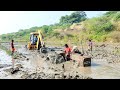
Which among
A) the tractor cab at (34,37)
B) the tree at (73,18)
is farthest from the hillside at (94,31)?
the tractor cab at (34,37)

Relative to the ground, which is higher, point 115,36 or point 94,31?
point 94,31

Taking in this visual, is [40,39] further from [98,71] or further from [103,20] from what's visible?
[103,20]

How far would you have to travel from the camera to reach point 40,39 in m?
20.4

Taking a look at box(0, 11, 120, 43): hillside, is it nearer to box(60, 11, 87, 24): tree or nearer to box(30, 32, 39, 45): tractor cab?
box(60, 11, 87, 24): tree

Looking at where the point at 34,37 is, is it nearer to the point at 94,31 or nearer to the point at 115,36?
the point at 115,36

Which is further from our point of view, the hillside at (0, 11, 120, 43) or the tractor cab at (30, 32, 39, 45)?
Result: the hillside at (0, 11, 120, 43)

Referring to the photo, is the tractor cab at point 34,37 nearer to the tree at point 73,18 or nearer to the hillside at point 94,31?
the hillside at point 94,31

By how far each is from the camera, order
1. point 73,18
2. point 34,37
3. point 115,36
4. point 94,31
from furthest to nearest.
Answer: point 73,18 < point 94,31 < point 115,36 < point 34,37

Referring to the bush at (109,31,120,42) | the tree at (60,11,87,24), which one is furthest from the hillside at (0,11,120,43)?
the tree at (60,11,87,24)

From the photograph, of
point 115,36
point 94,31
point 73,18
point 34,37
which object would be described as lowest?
point 34,37

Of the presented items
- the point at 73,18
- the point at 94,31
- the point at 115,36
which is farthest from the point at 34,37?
the point at 73,18

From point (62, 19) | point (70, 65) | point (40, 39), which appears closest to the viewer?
point (70, 65)
